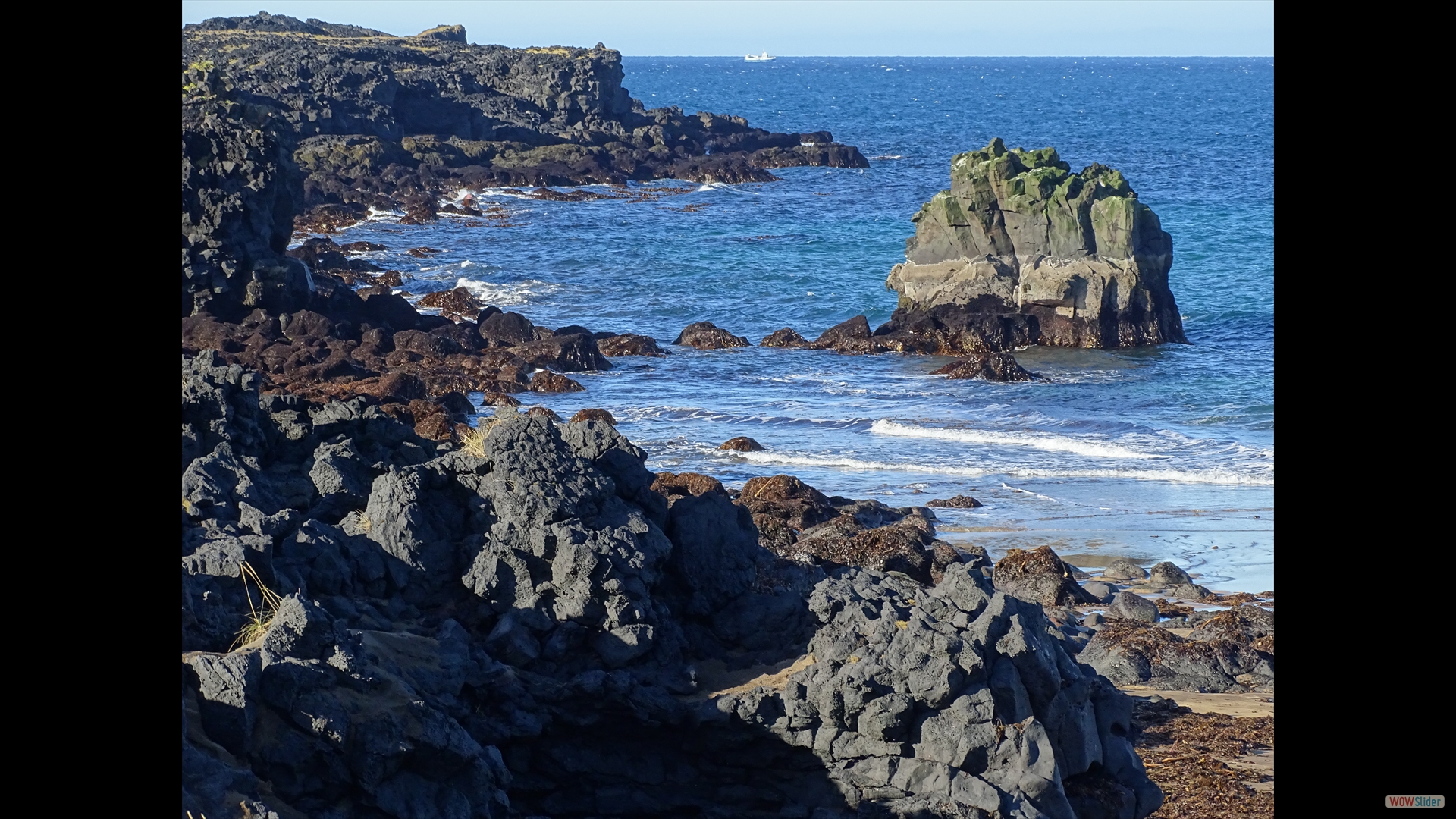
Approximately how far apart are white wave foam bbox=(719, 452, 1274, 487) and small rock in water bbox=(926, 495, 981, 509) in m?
2.12

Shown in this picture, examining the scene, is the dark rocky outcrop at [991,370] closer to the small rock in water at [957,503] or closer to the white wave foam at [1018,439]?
the white wave foam at [1018,439]

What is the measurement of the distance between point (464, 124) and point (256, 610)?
71.6 meters

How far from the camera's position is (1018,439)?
25.3 meters

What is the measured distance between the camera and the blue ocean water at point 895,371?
20.6 m

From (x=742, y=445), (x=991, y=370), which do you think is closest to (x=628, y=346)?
(x=991, y=370)

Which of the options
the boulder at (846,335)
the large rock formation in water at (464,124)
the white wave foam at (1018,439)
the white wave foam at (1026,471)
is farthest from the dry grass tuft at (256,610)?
the large rock formation in water at (464,124)

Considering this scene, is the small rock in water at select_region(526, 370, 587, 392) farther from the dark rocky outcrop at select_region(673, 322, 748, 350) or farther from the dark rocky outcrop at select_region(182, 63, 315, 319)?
the dark rocky outcrop at select_region(673, 322, 748, 350)

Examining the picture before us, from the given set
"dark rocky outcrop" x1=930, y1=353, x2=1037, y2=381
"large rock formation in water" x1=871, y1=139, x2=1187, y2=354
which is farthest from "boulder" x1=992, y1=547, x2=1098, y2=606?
"large rock formation in water" x1=871, y1=139, x2=1187, y2=354

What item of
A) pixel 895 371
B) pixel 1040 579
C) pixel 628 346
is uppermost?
pixel 628 346

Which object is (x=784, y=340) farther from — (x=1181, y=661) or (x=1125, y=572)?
(x=1181, y=661)

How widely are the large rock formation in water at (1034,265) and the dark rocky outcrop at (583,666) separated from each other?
2574 centimetres
